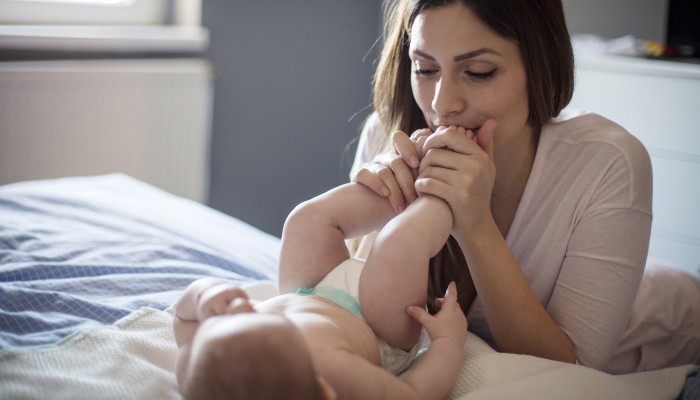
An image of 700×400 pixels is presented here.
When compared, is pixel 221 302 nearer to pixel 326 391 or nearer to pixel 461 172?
pixel 326 391

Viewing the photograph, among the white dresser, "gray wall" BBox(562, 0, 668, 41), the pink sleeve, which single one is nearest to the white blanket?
the pink sleeve

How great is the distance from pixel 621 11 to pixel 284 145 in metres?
1.48

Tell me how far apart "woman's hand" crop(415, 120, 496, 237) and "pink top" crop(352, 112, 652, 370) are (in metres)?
0.17

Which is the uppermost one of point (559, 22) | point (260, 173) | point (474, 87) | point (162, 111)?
point (559, 22)

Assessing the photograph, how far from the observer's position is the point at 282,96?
130 inches

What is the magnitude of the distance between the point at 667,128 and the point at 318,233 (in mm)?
1670

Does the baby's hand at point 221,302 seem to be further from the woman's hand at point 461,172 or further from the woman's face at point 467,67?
the woman's face at point 467,67

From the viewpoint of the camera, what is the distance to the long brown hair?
129cm

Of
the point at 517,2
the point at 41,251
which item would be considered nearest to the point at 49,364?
the point at 41,251

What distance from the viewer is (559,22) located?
4.41 ft

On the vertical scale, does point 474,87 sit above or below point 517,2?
below

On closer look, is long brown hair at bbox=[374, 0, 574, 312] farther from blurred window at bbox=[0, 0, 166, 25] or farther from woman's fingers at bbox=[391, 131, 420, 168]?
blurred window at bbox=[0, 0, 166, 25]

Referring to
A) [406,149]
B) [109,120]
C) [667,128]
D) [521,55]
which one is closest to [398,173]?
[406,149]

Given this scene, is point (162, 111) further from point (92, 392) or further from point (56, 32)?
point (92, 392)
